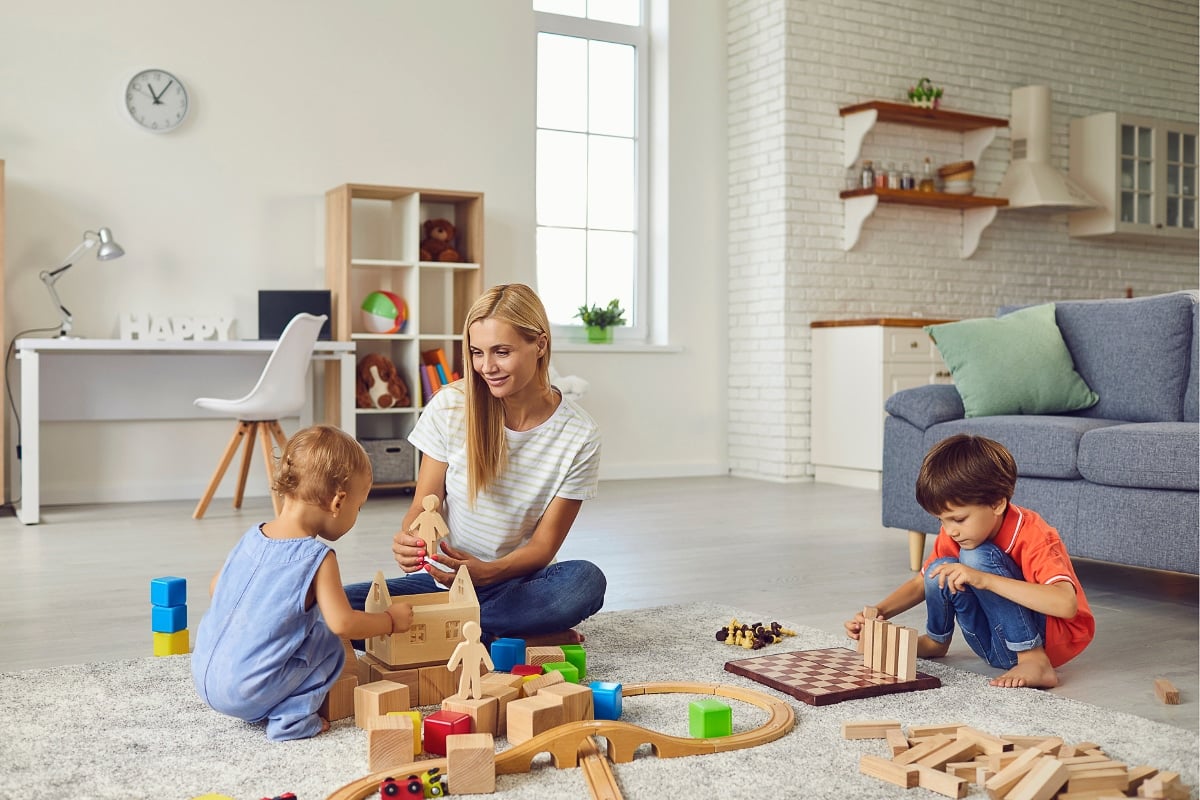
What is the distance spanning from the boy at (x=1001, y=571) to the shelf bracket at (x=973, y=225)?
449cm

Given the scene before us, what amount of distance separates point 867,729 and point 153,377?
3967 mm

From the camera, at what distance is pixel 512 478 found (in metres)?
2.14

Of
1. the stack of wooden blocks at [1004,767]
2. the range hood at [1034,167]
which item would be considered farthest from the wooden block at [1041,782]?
the range hood at [1034,167]

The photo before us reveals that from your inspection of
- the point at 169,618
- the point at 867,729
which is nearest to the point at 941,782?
the point at 867,729

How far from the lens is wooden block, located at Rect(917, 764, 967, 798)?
1.47 meters

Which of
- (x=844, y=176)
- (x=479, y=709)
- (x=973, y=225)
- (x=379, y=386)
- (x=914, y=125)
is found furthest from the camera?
(x=973, y=225)

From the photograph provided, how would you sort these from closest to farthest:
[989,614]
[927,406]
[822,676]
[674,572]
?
1. [822,676]
2. [989,614]
3. [674,572]
4. [927,406]

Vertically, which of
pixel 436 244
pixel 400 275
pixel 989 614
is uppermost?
pixel 436 244

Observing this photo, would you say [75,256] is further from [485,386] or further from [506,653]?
[506,653]

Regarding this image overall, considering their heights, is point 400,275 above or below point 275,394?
above

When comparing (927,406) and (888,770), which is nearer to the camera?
(888,770)

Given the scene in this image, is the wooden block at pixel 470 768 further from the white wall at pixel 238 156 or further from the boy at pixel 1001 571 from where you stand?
the white wall at pixel 238 156

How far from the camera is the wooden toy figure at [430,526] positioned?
191 centimetres

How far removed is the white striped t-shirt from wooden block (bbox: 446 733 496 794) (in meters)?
0.70
